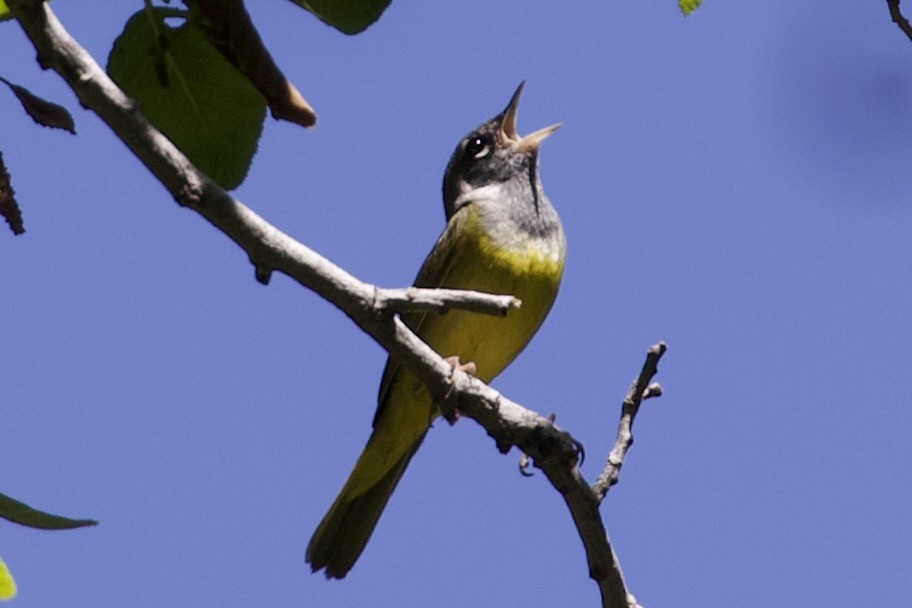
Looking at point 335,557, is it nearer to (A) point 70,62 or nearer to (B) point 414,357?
(B) point 414,357

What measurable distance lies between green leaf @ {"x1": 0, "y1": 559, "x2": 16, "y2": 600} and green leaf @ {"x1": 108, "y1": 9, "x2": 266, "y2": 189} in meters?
1.06

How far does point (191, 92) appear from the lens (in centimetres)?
287

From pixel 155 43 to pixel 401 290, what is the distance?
82 centimetres

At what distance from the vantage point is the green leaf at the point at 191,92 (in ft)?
9.31

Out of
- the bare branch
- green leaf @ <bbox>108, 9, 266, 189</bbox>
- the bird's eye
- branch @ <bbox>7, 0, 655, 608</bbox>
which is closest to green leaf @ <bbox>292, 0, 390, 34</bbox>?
green leaf @ <bbox>108, 9, 266, 189</bbox>

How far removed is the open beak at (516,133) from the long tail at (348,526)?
1995 mm

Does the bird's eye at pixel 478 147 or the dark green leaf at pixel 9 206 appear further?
the bird's eye at pixel 478 147

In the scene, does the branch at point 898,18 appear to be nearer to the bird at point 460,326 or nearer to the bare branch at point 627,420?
the bare branch at point 627,420

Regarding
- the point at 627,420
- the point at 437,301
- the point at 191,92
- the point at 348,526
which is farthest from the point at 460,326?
the point at 191,92

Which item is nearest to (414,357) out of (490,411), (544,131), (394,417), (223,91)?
(490,411)

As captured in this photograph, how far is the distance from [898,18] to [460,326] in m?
3.01

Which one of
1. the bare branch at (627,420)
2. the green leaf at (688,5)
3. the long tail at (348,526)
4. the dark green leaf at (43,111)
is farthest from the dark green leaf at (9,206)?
the long tail at (348,526)

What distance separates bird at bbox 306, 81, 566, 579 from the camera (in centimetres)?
564

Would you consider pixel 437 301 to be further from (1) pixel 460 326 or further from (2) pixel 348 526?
(2) pixel 348 526
